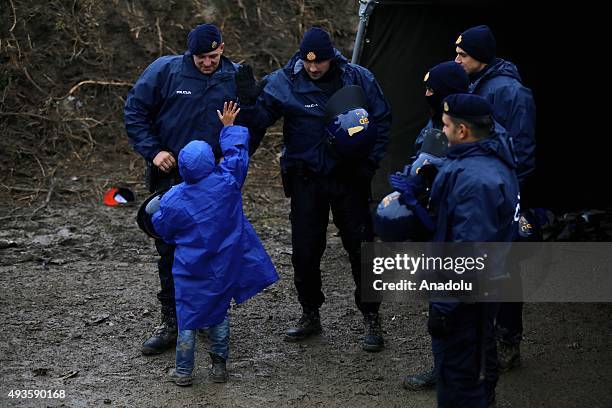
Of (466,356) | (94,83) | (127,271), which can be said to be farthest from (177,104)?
(94,83)

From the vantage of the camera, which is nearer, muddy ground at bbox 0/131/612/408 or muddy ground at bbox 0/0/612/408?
muddy ground at bbox 0/131/612/408

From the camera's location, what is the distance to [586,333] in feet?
20.8

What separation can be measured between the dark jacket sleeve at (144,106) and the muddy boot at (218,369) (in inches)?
54.8

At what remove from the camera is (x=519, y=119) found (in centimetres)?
522

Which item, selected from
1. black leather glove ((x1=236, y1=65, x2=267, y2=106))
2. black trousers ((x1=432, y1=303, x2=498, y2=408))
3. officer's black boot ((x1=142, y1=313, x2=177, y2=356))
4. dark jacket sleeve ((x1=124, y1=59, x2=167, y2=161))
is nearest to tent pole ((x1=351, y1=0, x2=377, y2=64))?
black leather glove ((x1=236, y1=65, x2=267, y2=106))

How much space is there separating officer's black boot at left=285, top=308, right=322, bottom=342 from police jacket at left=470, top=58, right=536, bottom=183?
6.03ft

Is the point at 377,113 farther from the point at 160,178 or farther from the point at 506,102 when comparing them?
the point at 160,178

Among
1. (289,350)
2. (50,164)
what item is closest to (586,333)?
(289,350)

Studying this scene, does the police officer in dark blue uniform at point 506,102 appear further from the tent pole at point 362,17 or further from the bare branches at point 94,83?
the bare branches at point 94,83

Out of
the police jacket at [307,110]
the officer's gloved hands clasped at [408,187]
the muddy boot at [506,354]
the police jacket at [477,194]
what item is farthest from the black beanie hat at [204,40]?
the muddy boot at [506,354]

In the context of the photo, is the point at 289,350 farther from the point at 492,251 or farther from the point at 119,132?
the point at 119,132

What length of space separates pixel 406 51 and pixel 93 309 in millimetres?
3285

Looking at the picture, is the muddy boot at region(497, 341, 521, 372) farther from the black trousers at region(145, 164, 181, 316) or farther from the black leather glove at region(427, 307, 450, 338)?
the black trousers at region(145, 164, 181, 316)

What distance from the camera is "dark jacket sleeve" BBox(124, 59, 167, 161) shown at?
5895 mm
